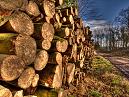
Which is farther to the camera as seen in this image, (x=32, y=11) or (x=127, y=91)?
(x=127, y=91)

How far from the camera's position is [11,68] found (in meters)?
4.95

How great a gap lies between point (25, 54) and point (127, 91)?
754cm

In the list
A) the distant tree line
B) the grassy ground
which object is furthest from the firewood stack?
the distant tree line

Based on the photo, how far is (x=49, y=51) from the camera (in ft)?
22.2

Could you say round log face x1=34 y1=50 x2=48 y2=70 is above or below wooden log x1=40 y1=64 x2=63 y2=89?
above

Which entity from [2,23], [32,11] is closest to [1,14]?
[2,23]

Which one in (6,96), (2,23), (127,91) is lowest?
(127,91)

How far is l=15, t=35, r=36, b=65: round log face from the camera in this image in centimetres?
509

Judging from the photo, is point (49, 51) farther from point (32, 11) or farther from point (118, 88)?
point (118, 88)

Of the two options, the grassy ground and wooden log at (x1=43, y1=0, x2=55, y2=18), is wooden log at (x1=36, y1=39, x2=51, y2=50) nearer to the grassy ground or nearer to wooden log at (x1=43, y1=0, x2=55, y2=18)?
wooden log at (x1=43, y1=0, x2=55, y2=18)

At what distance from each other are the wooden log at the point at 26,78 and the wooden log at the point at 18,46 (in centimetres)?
18

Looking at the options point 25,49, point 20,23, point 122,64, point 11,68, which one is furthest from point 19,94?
point 122,64

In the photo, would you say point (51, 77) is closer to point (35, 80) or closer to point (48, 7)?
point (35, 80)

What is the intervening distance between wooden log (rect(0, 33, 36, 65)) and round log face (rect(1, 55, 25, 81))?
0.41ft
